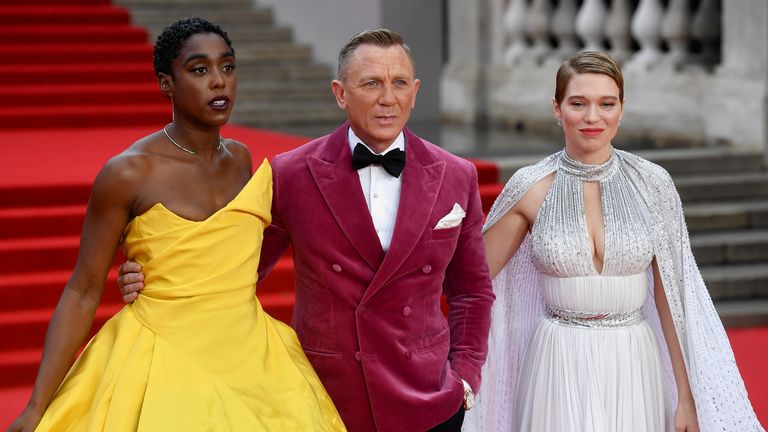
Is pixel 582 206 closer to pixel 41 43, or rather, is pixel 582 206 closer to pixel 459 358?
Answer: pixel 459 358

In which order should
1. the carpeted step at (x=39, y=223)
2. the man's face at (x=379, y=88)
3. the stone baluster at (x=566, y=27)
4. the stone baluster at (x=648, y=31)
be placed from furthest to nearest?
the stone baluster at (x=566, y=27), the stone baluster at (x=648, y=31), the carpeted step at (x=39, y=223), the man's face at (x=379, y=88)

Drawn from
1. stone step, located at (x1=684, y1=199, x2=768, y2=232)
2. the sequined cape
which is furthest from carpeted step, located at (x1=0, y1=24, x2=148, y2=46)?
the sequined cape

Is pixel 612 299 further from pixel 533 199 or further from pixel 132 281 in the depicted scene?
pixel 132 281

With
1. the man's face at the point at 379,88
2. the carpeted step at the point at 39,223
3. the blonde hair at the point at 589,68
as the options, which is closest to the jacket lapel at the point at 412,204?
the man's face at the point at 379,88

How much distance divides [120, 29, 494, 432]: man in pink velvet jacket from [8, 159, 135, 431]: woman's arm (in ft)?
1.50

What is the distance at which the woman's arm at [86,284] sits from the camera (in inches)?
112

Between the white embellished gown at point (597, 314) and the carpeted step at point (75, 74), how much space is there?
8.06 metres

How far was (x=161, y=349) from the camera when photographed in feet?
9.36

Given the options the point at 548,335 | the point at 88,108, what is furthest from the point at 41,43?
the point at 548,335

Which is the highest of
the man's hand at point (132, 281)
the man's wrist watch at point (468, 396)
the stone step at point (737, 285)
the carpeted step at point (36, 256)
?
the man's hand at point (132, 281)

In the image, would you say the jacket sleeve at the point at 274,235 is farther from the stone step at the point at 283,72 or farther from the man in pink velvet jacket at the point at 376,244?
the stone step at the point at 283,72

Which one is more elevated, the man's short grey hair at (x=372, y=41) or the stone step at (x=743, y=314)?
the man's short grey hair at (x=372, y=41)

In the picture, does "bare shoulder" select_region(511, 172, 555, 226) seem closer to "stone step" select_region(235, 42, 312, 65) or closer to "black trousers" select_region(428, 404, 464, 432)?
"black trousers" select_region(428, 404, 464, 432)

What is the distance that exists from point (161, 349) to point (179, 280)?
16 cm
